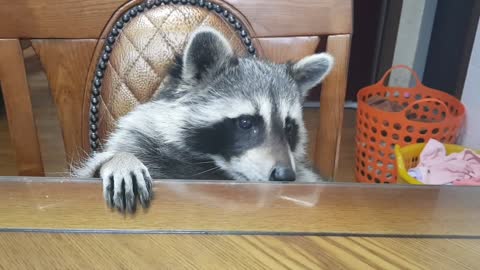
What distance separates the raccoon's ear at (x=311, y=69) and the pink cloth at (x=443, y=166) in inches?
24.6

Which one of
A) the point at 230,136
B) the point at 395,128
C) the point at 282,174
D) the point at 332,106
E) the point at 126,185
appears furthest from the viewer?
the point at 395,128

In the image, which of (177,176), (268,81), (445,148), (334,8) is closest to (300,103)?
(268,81)

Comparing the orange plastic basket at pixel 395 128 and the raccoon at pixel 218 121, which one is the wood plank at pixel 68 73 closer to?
the raccoon at pixel 218 121

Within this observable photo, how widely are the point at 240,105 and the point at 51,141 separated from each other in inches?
86.0

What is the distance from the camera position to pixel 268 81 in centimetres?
122

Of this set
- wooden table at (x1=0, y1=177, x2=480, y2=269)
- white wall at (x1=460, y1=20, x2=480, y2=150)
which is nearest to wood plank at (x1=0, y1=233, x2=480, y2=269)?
wooden table at (x1=0, y1=177, x2=480, y2=269)

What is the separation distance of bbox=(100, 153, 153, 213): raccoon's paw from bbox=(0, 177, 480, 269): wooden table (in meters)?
0.02

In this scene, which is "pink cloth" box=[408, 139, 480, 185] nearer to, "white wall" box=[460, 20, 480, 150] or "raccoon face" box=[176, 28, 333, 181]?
"white wall" box=[460, 20, 480, 150]

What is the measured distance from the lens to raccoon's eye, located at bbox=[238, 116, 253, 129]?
116 centimetres

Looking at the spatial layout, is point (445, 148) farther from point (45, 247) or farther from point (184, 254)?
point (45, 247)

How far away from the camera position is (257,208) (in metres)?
0.81

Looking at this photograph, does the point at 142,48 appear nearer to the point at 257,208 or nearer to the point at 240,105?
the point at 240,105

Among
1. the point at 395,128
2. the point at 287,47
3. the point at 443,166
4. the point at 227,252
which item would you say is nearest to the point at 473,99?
the point at 395,128

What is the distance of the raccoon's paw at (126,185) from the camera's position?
82 centimetres
